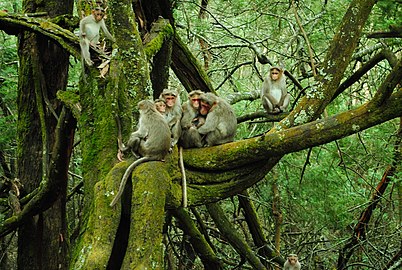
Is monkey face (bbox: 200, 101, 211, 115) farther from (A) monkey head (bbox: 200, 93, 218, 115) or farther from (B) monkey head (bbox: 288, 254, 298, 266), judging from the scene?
(B) monkey head (bbox: 288, 254, 298, 266)

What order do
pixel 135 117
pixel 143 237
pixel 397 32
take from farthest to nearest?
pixel 135 117
pixel 397 32
pixel 143 237

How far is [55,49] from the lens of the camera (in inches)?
281

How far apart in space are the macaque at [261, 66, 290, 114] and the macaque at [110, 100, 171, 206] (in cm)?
319

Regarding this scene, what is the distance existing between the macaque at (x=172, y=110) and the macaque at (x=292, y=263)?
356cm

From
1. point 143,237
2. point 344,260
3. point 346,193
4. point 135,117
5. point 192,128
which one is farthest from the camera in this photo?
point 346,193

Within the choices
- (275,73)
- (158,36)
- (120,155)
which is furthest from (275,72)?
(120,155)

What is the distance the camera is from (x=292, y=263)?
8266 millimetres

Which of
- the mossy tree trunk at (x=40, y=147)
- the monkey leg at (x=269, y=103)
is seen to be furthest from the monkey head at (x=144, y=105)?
the monkey leg at (x=269, y=103)

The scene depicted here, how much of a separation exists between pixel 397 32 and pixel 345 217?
6.48m

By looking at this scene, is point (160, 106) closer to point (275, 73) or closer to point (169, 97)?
point (169, 97)

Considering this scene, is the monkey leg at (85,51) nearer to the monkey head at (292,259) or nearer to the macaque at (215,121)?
the macaque at (215,121)

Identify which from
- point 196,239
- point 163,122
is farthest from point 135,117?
point 196,239

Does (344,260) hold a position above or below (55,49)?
below

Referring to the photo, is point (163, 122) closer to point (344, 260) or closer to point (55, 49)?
point (55, 49)
